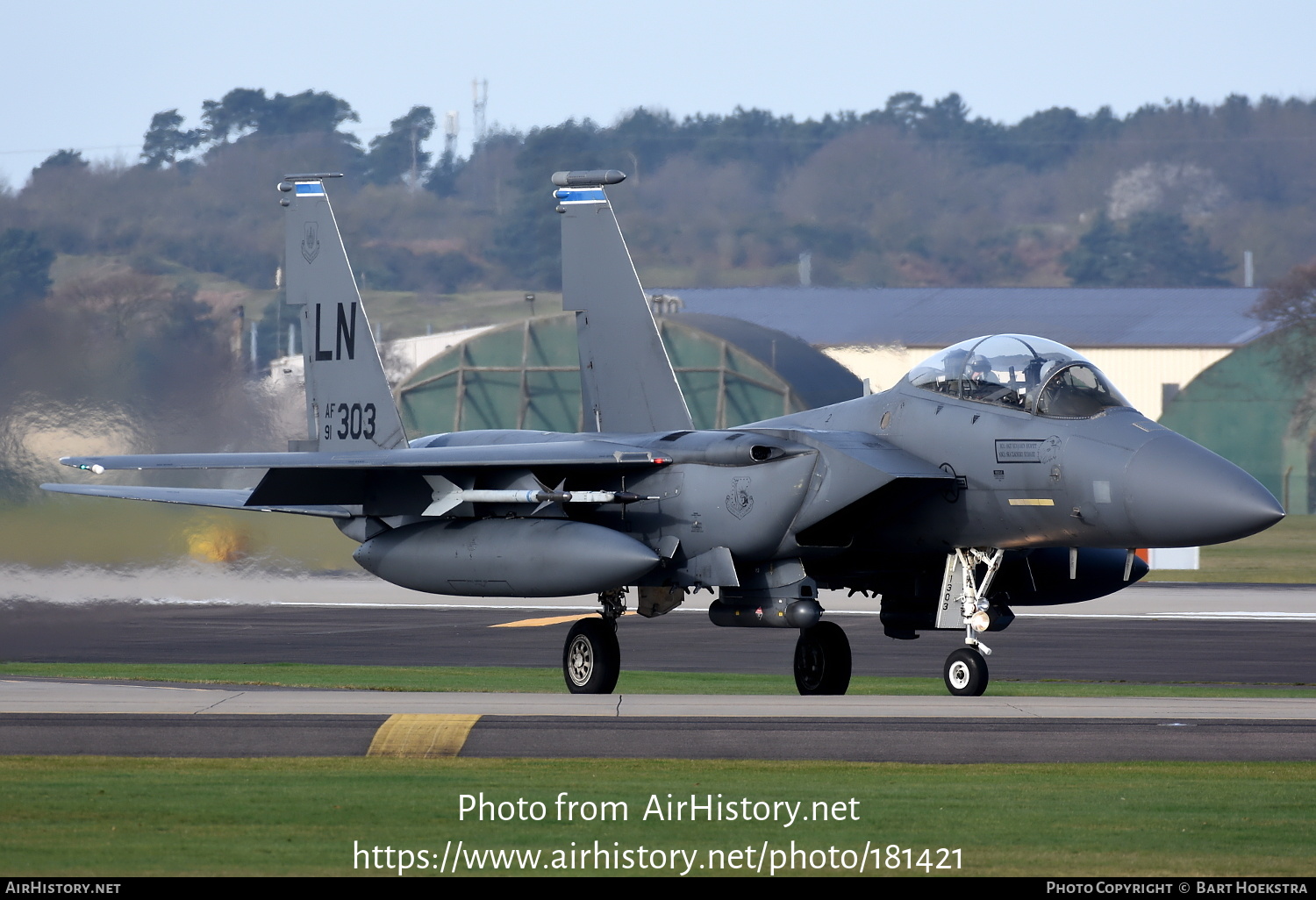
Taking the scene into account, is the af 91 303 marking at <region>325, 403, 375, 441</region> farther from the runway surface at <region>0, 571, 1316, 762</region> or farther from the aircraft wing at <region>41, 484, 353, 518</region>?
the runway surface at <region>0, 571, 1316, 762</region>

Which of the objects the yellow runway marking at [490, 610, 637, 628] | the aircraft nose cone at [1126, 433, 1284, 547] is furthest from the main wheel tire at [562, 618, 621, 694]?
the yellow runway marking at [490, 610, 637, 628]

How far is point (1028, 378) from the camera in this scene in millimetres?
15016

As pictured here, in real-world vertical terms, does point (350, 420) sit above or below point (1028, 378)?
below

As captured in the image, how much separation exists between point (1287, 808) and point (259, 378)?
22.4 metres

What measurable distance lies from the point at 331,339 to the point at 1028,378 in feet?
28.3

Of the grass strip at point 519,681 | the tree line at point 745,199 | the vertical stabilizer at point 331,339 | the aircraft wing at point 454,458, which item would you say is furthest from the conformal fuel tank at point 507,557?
the tree line at point 745,199

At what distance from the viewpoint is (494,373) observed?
5200cm

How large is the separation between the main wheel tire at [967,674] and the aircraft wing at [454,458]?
3.31 metres

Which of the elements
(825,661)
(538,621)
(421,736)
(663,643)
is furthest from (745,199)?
(421,736)

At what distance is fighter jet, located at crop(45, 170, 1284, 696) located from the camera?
1460 cm

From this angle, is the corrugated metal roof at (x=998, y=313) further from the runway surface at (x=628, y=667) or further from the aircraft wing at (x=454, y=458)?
the aircraft wing at (x=454, y=458)

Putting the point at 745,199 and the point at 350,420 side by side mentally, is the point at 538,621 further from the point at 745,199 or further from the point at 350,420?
the point at 745,199

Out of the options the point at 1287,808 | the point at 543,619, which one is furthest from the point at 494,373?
the point at 1287,808
